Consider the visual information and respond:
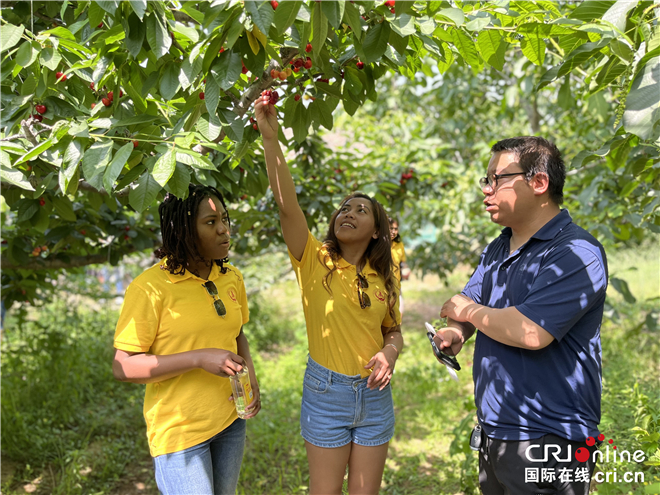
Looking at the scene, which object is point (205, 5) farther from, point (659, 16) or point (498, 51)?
point (659, 16)

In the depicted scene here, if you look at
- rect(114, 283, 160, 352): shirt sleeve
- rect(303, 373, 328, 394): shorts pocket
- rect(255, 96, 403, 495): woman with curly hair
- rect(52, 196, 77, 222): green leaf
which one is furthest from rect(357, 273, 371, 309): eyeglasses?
rect(52, 196, 77, 222): green leaf

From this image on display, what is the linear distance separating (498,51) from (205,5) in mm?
972

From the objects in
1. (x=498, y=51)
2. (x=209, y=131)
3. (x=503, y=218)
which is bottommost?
(x=503, y=218)

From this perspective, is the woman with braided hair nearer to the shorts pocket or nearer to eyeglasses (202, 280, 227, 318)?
eyeglasses (202, 280, 227, 318)

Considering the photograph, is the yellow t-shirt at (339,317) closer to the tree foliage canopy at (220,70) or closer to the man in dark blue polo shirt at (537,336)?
the man in dark blue polo shirt at (537,336)

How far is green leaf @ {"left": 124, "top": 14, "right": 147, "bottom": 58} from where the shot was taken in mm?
1403

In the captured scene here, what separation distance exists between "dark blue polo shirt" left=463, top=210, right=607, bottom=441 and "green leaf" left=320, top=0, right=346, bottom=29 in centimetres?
90

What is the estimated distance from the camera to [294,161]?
375 centimetres

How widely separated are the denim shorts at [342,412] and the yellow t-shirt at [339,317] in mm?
46

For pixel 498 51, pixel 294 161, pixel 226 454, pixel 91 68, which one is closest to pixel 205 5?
pixel 91 68

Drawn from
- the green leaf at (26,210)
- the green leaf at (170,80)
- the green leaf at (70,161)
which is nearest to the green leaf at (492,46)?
the green leaf at (170,80)

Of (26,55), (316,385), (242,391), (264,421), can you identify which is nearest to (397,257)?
(316,385)

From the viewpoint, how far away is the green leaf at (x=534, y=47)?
173 centimetres

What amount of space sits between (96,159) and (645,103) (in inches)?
54.4
